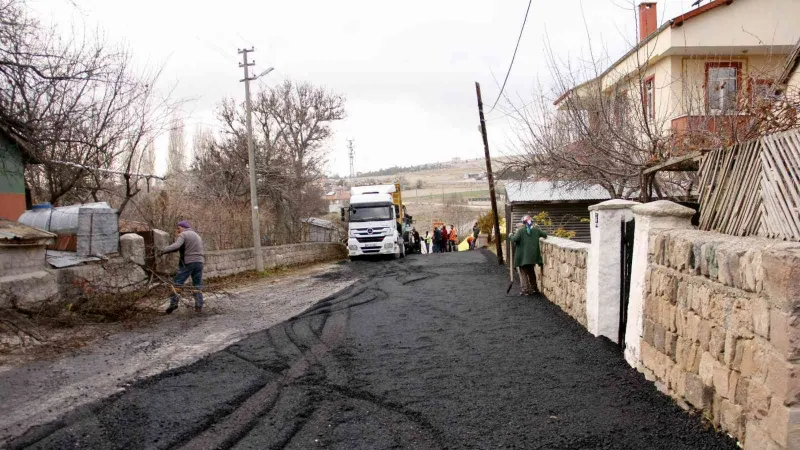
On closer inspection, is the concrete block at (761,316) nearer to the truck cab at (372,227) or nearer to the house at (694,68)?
the house at (694,68)

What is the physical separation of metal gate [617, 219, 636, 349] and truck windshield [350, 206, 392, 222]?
755 inches

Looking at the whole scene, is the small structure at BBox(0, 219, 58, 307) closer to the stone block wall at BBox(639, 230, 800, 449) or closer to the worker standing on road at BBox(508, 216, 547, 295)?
the stone block wall at BBox(639, 230, 800, 449)

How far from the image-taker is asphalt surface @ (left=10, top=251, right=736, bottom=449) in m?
4.36

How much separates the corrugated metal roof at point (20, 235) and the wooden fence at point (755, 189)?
30.9ft

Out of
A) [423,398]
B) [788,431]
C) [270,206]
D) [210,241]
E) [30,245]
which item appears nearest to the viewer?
[788,431]

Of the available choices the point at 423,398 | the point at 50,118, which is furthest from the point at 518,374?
the point at 50,118

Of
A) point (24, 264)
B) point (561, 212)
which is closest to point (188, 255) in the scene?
point (24, 264)

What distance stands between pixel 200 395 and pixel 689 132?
8.47 meters

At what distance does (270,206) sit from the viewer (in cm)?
3353

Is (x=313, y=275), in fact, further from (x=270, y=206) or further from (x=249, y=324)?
(x=270, y=206)

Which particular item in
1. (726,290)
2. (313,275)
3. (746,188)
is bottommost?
(313,275)

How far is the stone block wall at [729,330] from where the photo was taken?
324 centimetres

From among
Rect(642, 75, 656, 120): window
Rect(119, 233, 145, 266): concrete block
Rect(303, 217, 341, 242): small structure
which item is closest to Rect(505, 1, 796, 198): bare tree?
Rect(642, 75, 656, 120): window

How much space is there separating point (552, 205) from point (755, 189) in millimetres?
18246
